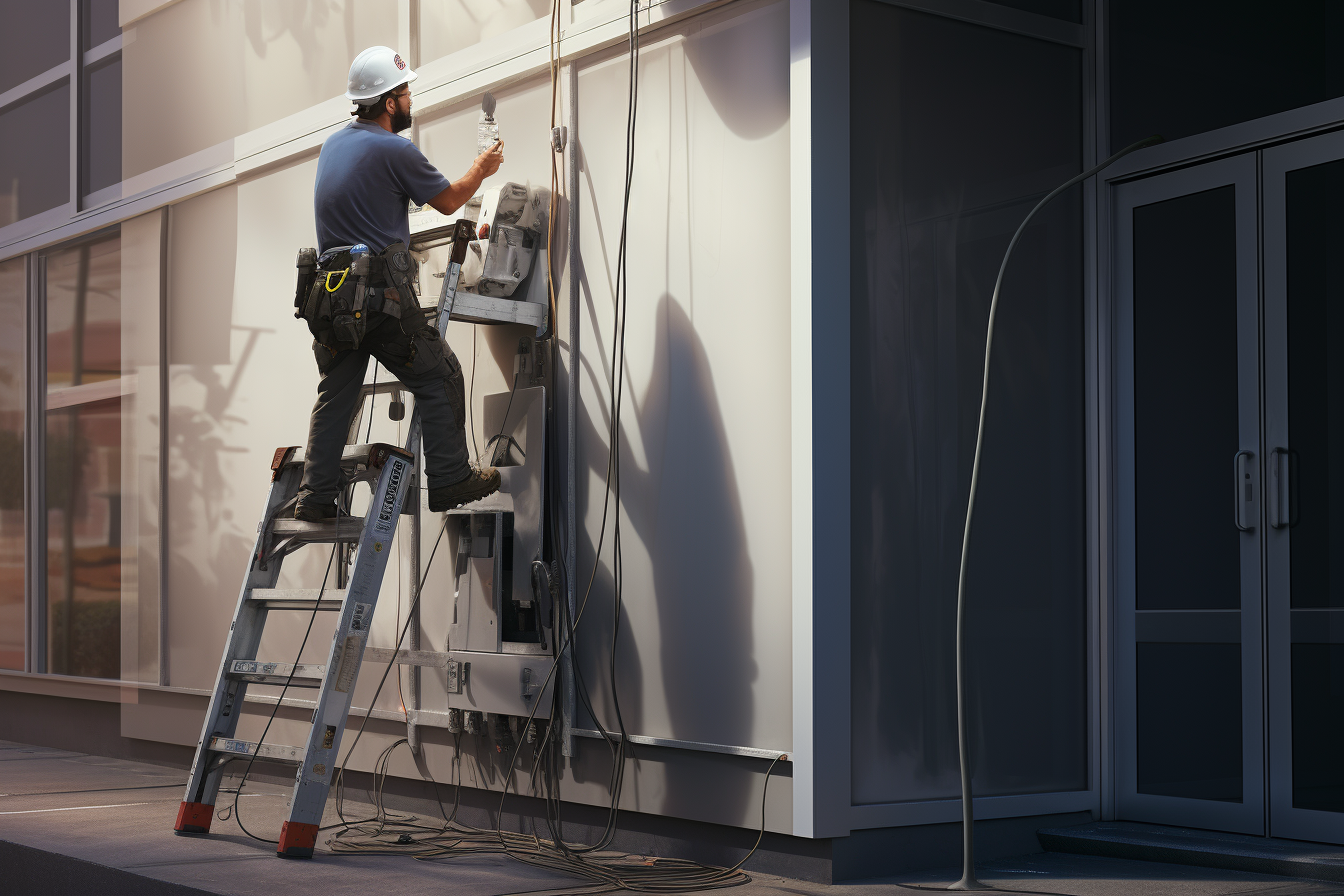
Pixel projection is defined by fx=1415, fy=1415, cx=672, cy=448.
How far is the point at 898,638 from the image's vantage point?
176 inches

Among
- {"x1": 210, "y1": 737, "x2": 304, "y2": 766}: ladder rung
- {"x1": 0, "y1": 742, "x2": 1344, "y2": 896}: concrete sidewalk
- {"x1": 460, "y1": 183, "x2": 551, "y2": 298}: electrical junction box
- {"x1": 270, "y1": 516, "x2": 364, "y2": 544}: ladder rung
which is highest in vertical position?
{"x1": 460, "y1": 183, "x2": 551, "y2": 298}: electrical junction box

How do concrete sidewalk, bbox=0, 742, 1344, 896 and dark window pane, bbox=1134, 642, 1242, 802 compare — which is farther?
dark window pane, bbox=1134, 642, 1242, 802

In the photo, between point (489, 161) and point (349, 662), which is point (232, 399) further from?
point (349, 662)

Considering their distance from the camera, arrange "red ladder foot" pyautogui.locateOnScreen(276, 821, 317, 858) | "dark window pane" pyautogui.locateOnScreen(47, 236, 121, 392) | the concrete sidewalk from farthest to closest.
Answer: "dark window pane" pyautogui.locateOnScreen(47, 236, 121, 392) → "red ladder foot" pyautogui.locateOnScreen(276, 821, 317, 858) → the concrete sidewalk

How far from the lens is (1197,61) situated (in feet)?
16.9

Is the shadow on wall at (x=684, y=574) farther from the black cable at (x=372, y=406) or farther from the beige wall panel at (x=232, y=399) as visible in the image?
the beige wall panel at (x=232, y=399)

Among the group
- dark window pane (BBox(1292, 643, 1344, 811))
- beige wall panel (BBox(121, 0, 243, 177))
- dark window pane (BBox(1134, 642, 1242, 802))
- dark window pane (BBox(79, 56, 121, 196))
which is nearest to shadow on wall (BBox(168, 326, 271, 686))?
beige wall panel (BBox(121, 0, 243, 177))

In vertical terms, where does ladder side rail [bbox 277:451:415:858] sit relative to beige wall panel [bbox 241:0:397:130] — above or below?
below

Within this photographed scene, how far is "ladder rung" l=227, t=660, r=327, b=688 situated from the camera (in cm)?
460

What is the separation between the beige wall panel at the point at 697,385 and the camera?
4438mm

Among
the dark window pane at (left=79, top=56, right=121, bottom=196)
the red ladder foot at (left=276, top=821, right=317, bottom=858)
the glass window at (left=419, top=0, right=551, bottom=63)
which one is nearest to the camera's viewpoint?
the red ladder foot at (left=276, top=821, right=317, bottom=858)

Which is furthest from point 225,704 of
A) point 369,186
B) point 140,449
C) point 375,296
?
point 140,449

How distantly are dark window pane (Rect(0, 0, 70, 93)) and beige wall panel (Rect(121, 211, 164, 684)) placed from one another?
1910mm

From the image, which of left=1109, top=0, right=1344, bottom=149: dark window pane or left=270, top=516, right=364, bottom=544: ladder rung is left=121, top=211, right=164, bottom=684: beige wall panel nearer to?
left=270, top=516, right=364, bottom=544: ladder rung
